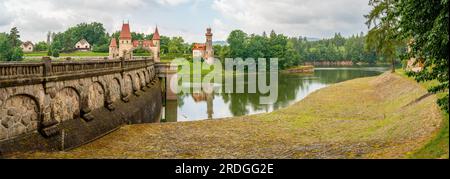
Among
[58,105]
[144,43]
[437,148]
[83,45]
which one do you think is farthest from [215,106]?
[83,45]

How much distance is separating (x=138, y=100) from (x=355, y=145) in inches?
982

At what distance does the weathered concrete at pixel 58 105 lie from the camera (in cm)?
1712

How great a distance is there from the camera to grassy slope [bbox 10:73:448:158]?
1772 centimetres

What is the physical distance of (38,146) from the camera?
60.2ft

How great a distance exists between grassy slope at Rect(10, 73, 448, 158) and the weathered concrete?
46.1 inches

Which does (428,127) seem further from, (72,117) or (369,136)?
(72,117)

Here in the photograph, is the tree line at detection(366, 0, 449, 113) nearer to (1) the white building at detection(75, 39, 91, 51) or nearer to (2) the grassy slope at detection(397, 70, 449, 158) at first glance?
(2) the grassy slope at detection(397, 70, 449, 158)

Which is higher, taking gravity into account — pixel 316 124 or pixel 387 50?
pixel 387 50

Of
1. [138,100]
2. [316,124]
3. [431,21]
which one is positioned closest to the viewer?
[431,21]

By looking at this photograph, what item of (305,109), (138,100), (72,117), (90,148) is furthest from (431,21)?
(138,100)

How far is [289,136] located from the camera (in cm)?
2362

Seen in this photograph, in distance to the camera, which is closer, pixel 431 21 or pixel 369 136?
pixel 431 21

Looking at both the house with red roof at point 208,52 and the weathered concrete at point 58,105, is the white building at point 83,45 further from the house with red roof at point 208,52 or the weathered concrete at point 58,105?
the weathered concrete at point 58,105
